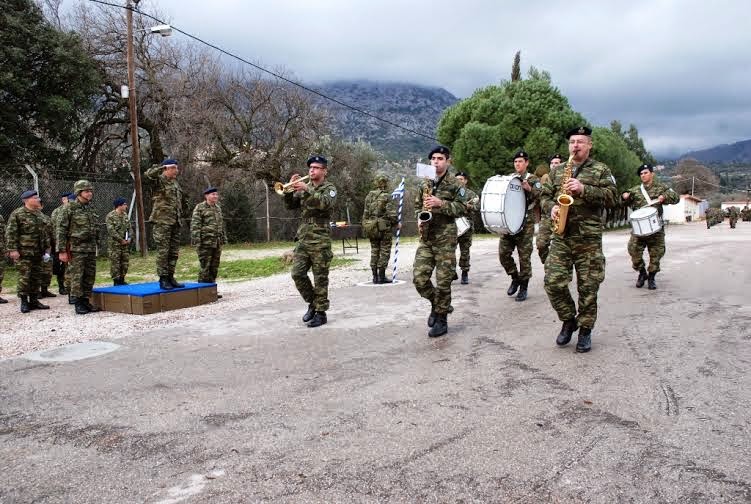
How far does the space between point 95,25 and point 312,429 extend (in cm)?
2867

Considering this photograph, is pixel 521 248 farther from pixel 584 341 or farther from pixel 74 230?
pixel 74 230

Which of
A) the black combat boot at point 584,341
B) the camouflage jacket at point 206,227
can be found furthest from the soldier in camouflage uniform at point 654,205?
the camouflage jacket at point 206,227

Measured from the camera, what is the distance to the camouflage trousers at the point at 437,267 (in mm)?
6715

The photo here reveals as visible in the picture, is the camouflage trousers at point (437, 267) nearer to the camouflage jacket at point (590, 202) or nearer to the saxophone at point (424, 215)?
the saxophone at point (424, 215)

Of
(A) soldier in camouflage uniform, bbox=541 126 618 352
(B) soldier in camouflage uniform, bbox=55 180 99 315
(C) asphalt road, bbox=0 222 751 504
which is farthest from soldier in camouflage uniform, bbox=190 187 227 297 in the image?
(A) soldier in camouflage uniform, bbox=541 126 618 352

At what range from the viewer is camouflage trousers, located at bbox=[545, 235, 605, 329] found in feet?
19.2

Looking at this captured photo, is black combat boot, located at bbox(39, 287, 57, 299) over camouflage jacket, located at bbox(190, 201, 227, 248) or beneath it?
beneath

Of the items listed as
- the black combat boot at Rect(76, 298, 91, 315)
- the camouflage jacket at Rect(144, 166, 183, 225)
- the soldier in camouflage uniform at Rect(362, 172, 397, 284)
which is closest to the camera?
the black combat boot at Rect(76, 298, 91, 315)

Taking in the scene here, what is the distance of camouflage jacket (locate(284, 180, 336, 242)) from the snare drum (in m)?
5.32

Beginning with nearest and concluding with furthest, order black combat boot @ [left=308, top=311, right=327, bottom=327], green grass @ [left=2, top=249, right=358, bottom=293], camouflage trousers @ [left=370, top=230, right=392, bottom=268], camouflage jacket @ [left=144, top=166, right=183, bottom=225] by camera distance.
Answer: black combat boot @ [left=308, top=311, right=327, bottom=327]
camouflage jacket @ [left=144, top=166, right=183, bottom=225]
camouflage trousers @ [left=370, top=230, right=392, bottom=268]
green grass @ [left=2, top=249, right=358, bottom=293]

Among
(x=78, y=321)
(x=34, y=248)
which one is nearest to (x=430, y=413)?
(x=78, y=321)

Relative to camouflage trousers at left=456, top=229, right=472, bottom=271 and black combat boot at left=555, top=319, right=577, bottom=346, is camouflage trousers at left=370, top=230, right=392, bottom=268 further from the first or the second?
black combat boot at left=555, top=319, right=577, bottom=346

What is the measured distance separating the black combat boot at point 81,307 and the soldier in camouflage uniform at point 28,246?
44.2 inches

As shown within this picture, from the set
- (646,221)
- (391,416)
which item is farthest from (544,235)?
(391,416)
